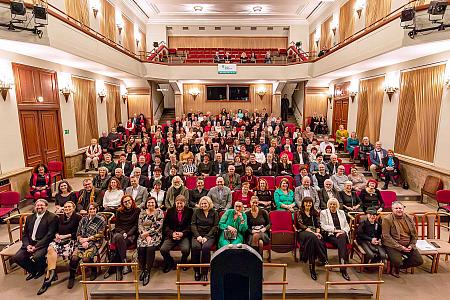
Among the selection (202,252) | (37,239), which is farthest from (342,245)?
(37,239)

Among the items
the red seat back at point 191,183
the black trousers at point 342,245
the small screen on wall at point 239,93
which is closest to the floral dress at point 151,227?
the red seat back at point 191,183

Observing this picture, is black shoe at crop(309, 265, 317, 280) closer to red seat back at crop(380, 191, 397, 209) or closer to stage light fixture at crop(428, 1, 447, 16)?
red seat back at crop(380, 191, 397, 209)

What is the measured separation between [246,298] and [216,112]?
1511 centimetres

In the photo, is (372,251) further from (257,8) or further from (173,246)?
(257,8)

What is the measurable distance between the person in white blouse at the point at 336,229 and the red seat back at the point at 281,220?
1.65 ft

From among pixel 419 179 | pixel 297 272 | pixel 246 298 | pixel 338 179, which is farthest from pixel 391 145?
pixel 246 298

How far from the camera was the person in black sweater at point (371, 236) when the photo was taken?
4075 mm

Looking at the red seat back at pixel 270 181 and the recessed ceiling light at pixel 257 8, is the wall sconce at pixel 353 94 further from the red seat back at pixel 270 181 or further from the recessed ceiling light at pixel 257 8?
the recessed ceiling light at pixel 257 8

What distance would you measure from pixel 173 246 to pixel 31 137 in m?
5.39

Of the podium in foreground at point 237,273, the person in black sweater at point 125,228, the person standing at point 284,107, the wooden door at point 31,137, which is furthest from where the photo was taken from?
the person standing at point 284,107

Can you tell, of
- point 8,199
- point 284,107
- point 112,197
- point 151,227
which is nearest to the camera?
point 151,227

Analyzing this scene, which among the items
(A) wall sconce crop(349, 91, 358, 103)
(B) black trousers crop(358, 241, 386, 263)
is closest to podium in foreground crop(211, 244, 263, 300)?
(B) black trousers crop(358, 241, 386, 263)

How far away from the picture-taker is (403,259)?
4047 millimetres

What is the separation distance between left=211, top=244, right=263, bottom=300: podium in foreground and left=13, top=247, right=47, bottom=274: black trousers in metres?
3.50
